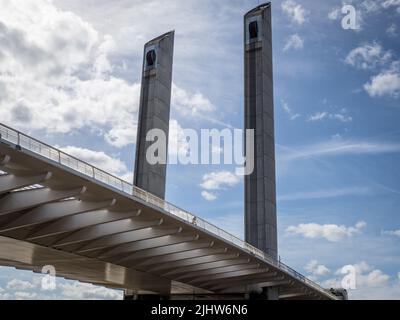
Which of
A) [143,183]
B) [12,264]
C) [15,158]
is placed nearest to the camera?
[15,158]

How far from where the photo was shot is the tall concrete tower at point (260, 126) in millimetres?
59844

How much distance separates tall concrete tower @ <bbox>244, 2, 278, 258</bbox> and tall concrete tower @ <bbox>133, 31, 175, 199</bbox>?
32.7ft

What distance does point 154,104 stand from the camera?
59.1 metres

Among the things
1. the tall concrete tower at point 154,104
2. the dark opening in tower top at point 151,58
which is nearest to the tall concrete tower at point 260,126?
the tall concrete tower at point 154,104

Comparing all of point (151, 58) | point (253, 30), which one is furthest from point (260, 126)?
point (151, 58)


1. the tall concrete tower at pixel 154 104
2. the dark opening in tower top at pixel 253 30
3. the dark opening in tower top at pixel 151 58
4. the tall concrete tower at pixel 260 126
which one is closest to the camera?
the tall concrete tower at pixel 154 104

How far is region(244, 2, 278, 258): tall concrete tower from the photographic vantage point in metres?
59.8

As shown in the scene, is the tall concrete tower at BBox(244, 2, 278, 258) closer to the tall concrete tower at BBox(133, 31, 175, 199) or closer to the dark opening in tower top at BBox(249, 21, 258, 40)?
the dark opening in tower top at BBox(249, 21, 258, 40)

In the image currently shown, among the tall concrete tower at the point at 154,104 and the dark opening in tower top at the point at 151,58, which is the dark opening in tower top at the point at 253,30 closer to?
the tall concrete tower at the point at 154,104

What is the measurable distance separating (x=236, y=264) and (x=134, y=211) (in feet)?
51.0

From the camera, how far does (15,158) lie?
21.0 metres
